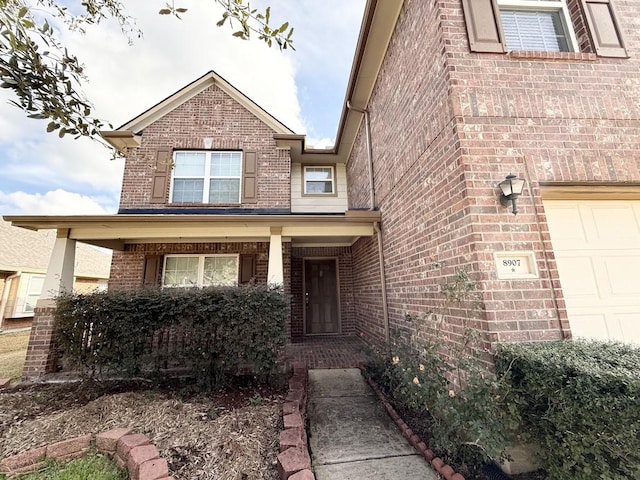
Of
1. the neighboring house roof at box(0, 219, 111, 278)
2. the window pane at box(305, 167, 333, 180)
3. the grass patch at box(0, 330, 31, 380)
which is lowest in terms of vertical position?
the grass patch at box(0, 330, 31, 380)

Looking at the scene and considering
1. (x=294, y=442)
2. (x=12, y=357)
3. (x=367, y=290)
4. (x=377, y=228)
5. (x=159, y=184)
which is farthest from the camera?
(x=159, y=184)

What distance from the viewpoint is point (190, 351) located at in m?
4.07

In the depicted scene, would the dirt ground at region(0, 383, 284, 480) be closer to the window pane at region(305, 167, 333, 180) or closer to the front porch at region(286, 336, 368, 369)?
the front porch at region(286, 336, 368, 369)

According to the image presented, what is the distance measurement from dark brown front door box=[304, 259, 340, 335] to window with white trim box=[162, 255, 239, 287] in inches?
92.8

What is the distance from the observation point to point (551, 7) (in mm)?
3791

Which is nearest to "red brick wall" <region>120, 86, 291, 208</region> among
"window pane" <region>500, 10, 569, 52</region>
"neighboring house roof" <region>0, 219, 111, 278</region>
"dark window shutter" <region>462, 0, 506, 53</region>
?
"dark window shutter" <region>462, 0, 506, 53</region>

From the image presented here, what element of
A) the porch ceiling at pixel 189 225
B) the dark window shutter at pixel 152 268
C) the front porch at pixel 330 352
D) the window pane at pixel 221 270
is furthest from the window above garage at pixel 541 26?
the dark window shutter at pixel 152 268

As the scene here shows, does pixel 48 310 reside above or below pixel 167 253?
below

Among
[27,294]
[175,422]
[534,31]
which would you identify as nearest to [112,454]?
[175,422]

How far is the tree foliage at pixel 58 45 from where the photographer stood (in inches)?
72.4

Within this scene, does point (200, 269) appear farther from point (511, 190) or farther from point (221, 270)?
point (511, 190)

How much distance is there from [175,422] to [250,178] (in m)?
6.13

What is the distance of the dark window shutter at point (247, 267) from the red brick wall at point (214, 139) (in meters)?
1.51

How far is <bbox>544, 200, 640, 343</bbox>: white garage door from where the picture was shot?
9.82 ft
